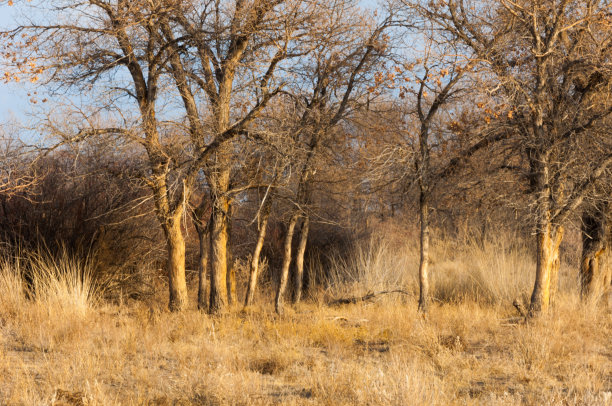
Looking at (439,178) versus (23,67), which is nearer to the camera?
(23,67)

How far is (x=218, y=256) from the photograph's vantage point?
1116 centimetres

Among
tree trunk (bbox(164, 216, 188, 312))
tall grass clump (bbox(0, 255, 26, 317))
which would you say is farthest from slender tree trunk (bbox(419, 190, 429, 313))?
tall grass clump (bbox(0, 255, 26, 317))

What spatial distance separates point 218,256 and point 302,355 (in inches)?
152

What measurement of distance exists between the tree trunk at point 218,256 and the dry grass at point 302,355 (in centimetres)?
65

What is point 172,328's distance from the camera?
29.3ft

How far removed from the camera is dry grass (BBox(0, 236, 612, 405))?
5750 millimetres

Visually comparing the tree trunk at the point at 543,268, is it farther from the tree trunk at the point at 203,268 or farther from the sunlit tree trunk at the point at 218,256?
the tree trunk at the point at 203,268

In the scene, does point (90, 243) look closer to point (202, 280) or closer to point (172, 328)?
point (202, 280)

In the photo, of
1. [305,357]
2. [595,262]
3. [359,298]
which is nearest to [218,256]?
[359,298]

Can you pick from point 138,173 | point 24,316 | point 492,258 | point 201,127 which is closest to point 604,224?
point 492,258

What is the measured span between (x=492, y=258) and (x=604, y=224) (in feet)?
9.92

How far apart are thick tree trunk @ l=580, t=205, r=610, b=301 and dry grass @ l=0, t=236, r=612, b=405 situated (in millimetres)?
496

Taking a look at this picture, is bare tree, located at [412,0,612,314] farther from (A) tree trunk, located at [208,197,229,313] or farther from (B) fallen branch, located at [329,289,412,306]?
(A) tree trunk, located at [208,197,229,313]

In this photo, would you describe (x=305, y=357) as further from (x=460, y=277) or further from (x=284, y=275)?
(x=460, y=277)
